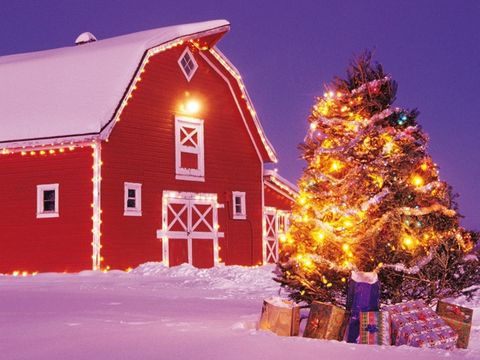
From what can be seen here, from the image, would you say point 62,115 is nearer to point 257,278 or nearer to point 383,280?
point 257,278

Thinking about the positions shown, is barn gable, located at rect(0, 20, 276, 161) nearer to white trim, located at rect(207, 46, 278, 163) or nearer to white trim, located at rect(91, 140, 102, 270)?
white trim, located at rect(207, 46, 278, 163)

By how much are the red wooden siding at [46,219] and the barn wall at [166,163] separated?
565mm

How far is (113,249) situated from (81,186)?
72.2 inches

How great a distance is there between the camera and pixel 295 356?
266 inches

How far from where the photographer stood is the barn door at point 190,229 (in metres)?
22.1

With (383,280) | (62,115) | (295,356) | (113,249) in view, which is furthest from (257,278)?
(295,356)

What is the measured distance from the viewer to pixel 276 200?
2728 centimetres

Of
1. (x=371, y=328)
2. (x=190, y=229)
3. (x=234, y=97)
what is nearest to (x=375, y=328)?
(x=371, y=328)

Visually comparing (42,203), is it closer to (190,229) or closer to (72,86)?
(72,86)

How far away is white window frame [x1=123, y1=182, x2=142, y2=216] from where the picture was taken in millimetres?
20875

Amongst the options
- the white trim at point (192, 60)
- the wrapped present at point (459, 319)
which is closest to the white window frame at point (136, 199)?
the white trim at point (192, 60)

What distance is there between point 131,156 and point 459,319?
14249 mm

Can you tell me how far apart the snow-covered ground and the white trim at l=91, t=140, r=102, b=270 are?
3965 mm

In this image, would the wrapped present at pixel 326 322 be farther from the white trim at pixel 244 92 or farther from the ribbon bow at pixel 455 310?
the white trim at pixel 244 92
